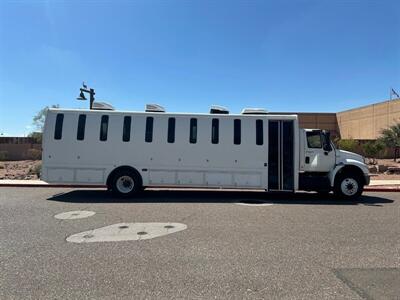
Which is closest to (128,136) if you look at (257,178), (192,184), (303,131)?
(192,184)

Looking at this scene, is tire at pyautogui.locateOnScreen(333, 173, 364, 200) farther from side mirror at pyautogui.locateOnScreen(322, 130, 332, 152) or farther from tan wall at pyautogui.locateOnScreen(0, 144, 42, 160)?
tan wall at pyautogui.locateOnScreen(0, 144, 42, 160)

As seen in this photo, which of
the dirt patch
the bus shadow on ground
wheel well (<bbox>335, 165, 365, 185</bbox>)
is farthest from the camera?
the dirt patch

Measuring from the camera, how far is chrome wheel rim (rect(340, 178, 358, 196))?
12602mm

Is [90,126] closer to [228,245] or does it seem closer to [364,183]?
[228,245]

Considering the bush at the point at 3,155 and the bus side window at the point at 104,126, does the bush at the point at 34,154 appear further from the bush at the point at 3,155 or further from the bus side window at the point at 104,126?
the bus side window at the point at 104,126

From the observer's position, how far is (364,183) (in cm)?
1265

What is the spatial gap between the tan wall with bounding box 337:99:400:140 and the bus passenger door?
142 ft

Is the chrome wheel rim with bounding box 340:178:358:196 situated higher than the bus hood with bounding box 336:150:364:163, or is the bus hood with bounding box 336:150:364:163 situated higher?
the bus hood with bounding box 336:150:364:163

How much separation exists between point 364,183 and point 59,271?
1069 centimetres

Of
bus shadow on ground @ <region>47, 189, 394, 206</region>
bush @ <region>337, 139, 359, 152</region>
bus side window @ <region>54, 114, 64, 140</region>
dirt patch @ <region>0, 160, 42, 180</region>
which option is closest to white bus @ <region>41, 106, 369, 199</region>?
bus side window @ <region>54, 114, 64, 140</region>

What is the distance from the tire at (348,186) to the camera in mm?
12609

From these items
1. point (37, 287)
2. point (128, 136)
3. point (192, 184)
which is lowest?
point (37, 287)

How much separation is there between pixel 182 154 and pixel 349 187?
5.83m

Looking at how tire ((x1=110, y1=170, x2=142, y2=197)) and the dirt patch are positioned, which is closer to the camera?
tire ((x1=110, y1=170, x2=142, y2=197))
